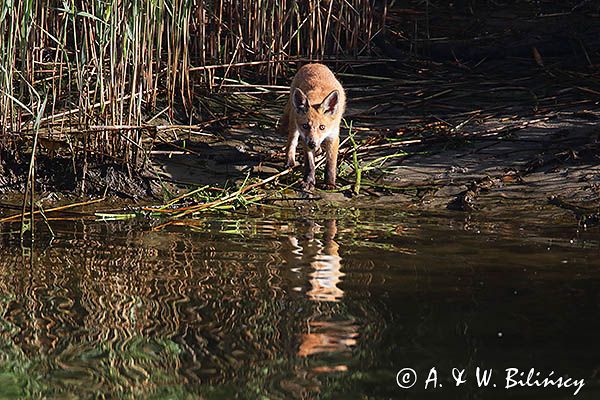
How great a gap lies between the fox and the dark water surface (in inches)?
54.3

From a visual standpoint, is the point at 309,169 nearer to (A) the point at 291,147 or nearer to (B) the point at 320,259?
(A) the point at 291,147

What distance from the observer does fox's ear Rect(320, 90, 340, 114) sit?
26.6 ft

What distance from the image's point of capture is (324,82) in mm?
8711

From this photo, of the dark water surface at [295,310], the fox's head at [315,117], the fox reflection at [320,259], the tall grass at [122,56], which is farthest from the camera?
the fox's head at [315,117]

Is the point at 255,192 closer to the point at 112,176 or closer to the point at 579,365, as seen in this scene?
the point at 112,176

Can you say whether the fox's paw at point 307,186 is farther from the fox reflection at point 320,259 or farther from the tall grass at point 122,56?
the tall grass at point 122,56

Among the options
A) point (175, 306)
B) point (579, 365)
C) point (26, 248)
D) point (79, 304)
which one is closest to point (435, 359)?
point (579, 365)

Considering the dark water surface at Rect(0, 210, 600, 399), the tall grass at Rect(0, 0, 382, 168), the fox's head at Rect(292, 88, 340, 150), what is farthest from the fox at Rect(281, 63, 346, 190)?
the dark water surface at Rect(0, 210, 600, 399)

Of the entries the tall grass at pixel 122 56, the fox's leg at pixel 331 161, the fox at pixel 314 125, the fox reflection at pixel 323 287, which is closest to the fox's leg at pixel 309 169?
the fox at pixel 314 125

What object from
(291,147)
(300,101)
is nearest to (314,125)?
(300,101)

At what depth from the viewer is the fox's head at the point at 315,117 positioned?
798 centimetres

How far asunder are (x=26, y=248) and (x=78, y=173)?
1895 millimetres

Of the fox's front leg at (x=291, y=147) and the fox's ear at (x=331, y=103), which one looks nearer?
the fox's ear at (x=331, y=103)

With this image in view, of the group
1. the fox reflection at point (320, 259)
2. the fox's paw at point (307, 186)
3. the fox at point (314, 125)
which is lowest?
the fox's paw at point (307, 186)
